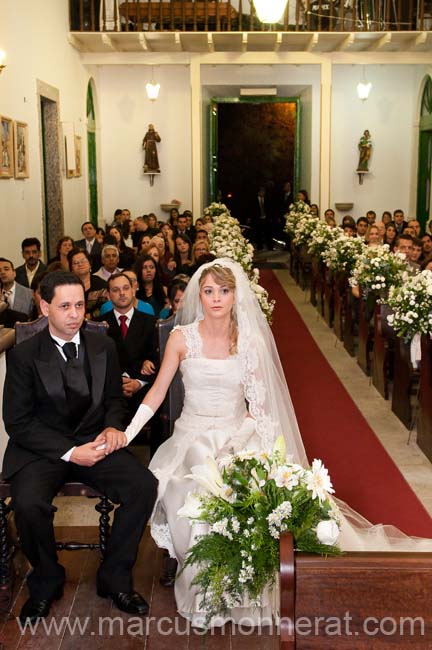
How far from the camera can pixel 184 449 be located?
4.57m

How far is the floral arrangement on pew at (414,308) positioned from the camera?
6728 millimetres

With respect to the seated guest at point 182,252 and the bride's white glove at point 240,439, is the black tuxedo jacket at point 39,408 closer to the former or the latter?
the bride's white glove at point 240,439

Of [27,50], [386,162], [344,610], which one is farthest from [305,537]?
[386,162]

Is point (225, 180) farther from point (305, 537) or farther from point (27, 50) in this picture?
point (305, 537)

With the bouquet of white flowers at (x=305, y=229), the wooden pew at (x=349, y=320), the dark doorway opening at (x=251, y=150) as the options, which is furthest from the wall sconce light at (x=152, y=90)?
the wooden pew at (x=349, y=320)

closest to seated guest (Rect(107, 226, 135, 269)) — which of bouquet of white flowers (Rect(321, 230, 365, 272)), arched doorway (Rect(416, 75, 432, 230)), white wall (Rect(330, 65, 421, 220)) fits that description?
bouquet of white flowers (Rect(321, 230, 365, 272))

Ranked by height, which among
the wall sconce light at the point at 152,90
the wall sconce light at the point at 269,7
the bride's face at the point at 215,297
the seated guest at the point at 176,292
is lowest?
the seated guest at the point at 176,292

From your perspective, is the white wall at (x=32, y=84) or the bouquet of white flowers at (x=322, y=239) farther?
the bouquet of white flowers at (x=322, y=239)

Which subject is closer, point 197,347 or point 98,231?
point 197,347

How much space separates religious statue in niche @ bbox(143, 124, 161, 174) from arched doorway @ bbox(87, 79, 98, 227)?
46.6 inches

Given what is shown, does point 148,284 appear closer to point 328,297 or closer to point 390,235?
point 328,297

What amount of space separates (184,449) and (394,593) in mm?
2094

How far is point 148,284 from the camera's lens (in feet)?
27.1

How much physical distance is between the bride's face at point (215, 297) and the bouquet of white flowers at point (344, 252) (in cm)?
608
